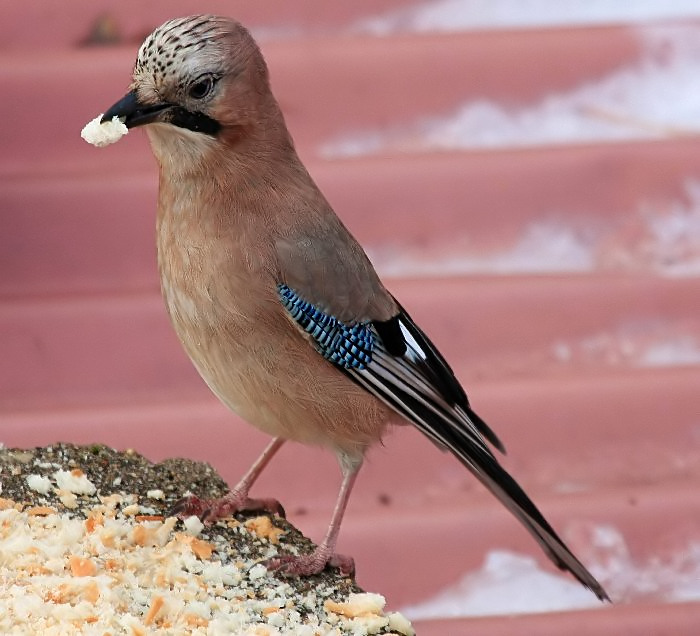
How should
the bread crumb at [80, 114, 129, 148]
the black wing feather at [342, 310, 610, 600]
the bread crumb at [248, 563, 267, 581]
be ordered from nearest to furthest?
the bread crumb at [80, 114, 129, 148], the bread crumb at [248, 563, 267, 581], the black wing feather at [342, 310, 610, 600]

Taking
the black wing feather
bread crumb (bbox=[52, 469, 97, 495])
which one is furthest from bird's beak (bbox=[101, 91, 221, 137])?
bread crumb (bbox=[52, 469, 97, 495])

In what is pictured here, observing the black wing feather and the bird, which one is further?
the black wing feather

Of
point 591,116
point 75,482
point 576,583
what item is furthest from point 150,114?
point 591,116

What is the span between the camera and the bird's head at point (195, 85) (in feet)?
8.68

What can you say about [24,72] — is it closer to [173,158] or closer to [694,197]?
[173,158]

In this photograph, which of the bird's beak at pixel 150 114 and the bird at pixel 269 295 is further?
the bird at pixel 269 295

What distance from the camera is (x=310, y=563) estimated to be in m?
2.81

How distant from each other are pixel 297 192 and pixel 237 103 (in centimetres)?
26

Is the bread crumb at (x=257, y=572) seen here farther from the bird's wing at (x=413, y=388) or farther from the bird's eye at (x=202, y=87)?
the bird's eye at (x=202, y=87)

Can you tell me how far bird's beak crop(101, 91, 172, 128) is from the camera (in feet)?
8.60

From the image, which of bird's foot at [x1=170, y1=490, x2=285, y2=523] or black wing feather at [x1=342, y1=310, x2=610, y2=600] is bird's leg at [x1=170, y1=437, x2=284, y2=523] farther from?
black wing feather at [x1=342, y1=310, x2=610, y2=600]

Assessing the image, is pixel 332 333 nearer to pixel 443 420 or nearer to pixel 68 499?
pixel 443 420

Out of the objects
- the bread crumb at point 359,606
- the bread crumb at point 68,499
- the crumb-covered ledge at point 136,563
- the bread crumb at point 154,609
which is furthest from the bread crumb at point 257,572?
the bread crumb at point 68,499

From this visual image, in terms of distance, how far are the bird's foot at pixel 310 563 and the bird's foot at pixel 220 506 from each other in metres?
0.21
